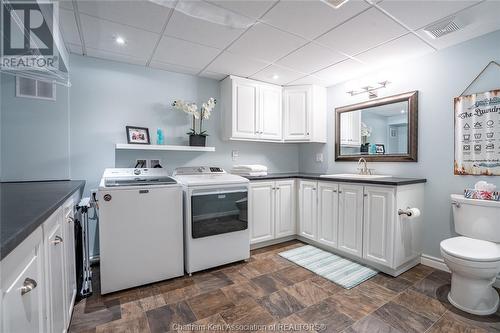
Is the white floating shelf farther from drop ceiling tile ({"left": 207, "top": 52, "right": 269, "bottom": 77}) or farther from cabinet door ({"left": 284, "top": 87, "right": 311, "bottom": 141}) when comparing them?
cabinet door ({"left": 284, "top": 87, "right": 311, "bottom": 141})

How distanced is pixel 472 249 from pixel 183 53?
304 cm

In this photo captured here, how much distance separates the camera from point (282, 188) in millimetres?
3104

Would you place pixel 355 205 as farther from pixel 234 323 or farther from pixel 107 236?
pixel 107 236

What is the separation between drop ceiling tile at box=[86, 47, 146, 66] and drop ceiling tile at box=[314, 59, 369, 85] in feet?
7.01

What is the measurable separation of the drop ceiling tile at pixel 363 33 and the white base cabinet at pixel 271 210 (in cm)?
167

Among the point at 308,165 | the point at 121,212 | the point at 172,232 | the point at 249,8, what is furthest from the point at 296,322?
the point at 308,165

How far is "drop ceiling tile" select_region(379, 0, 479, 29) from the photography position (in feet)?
5.47

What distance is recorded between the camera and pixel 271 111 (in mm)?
3373

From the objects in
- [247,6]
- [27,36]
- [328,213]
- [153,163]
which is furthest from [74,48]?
[328,213]

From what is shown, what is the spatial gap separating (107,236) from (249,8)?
2095 mm

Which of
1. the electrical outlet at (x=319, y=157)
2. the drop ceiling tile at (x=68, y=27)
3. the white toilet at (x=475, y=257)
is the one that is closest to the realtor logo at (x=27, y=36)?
the drop ceiling tile at (x=68, y=27)

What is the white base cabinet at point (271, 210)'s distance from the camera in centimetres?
288

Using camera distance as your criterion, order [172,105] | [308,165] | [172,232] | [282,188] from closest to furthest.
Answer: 1. [172,232]
2. [172,105]
3. [282,188]
4. [308,165]

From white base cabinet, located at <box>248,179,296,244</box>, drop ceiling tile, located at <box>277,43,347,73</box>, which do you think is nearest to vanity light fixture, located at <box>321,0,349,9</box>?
drop ceiling tile, located at <box>277,43,347,73</box>
